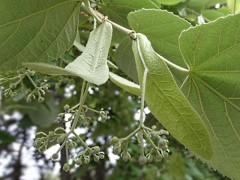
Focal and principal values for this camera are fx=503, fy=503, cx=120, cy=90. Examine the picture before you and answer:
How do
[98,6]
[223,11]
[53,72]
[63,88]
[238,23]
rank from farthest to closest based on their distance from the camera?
1. [63,88]
2. [223,11]
3. [98,6]
4. [238,23]
5. [53,72]

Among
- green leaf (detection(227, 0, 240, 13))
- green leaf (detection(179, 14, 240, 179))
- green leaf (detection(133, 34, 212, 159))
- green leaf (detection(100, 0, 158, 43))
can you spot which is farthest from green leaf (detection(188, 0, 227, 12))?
green leaf (detection(133, 34, 212, 159))

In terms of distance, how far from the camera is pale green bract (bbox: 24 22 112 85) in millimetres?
584

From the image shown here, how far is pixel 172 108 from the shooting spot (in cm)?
66

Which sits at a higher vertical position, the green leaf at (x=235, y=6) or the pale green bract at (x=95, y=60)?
the green leaf at (x=235, y=6)

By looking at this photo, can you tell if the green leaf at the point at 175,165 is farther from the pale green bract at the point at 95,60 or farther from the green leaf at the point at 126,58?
the pale green bract at the point at 95,60

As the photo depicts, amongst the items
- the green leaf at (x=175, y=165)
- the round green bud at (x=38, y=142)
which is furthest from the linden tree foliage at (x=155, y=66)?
the green leaf at (x=175, y=165)

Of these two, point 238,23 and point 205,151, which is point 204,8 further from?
point 205,151

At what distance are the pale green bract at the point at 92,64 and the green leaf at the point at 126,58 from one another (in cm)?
16

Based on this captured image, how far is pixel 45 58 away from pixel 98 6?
0.22 meters

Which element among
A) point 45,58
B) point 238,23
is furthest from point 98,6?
point 238,23

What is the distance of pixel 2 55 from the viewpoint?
2.42 ft

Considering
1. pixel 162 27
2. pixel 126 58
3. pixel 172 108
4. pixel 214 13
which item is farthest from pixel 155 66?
pixel 214 13

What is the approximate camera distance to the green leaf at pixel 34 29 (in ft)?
2.39

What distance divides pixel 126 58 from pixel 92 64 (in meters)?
0.28
